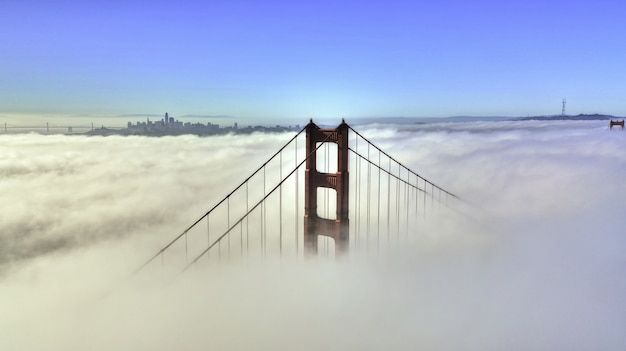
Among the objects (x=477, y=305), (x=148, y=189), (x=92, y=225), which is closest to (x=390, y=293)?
(x=477, y=305)

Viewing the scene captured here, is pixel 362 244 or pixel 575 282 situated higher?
pixel 362 244

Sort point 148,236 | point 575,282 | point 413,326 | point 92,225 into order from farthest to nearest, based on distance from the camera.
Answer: point 92,225 → point 148,236 → point 575,282 → point 413,326

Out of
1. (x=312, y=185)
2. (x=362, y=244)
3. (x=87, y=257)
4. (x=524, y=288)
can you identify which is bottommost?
(x=87, y=257)

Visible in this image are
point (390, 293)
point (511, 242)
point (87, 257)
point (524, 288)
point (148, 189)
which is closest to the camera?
point (390, 293)

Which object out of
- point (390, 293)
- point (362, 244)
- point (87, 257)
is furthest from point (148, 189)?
point (390, 293)

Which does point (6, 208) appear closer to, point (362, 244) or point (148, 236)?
point (148, 236)

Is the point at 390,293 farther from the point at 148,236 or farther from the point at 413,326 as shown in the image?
the point at 148,236

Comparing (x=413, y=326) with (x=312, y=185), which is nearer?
(x=312, y=185)
